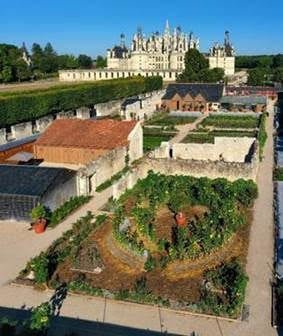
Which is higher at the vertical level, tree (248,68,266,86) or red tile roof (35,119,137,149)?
tree (248,68,266,86)

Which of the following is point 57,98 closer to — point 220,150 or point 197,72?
point 220,150

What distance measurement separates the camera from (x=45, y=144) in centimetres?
3672

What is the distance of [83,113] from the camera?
196ft

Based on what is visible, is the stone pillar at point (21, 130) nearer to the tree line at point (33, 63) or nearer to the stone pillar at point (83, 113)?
the stone pillar at point (83, 113)

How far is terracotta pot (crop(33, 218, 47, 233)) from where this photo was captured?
23125 mm

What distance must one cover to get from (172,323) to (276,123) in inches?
1691

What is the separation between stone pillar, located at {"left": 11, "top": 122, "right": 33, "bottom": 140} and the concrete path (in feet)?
49.4

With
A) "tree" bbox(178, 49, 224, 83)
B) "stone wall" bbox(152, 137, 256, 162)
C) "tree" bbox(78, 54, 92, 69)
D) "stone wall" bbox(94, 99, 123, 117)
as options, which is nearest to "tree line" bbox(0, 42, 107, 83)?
"tree" bbox(78, 54, 92, 69)

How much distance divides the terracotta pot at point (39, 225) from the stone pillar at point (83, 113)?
35783 mm

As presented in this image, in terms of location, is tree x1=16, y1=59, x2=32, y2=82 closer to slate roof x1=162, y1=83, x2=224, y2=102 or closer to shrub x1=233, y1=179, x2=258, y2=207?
slate roof x1=162, y1=83, x2=224, y2=102

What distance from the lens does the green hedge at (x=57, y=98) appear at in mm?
48250

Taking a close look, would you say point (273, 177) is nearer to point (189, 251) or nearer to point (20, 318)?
point (189, 251)

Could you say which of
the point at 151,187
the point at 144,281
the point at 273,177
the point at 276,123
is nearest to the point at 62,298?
the point at 144,281

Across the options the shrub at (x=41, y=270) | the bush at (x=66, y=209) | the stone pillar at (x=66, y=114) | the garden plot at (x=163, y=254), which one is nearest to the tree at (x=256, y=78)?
the stone pillar at (x=66, y=114)
